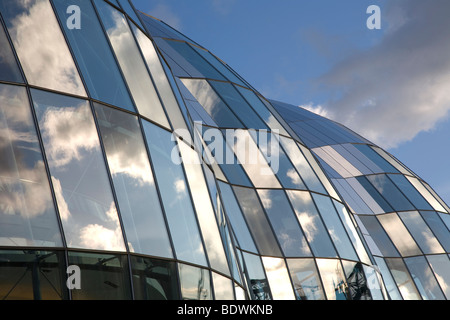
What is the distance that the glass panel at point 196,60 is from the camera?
3033cm

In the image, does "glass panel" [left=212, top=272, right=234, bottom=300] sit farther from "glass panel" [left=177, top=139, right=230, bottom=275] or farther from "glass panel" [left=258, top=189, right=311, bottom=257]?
"glass panel" [left=258, top=189, right=311, bottom=257]

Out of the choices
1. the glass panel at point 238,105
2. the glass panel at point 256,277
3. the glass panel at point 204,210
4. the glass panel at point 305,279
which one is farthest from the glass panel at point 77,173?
the glass panel at point 238,105

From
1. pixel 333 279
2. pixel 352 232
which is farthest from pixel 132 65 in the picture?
pixel 352 232

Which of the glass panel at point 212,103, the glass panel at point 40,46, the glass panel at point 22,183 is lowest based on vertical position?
the glass panel at point 22,183

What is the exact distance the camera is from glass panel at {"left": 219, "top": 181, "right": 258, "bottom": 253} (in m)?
21.2

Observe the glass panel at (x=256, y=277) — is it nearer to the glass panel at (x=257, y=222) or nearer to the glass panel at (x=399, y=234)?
the glass panel at (x=257, y=222)

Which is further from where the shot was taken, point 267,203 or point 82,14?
point 267,203

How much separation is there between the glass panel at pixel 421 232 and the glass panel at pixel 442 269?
19.1 inches

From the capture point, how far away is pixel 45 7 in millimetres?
12758

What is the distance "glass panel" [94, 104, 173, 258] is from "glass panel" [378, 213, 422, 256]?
25122mm

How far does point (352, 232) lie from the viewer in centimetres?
2681
